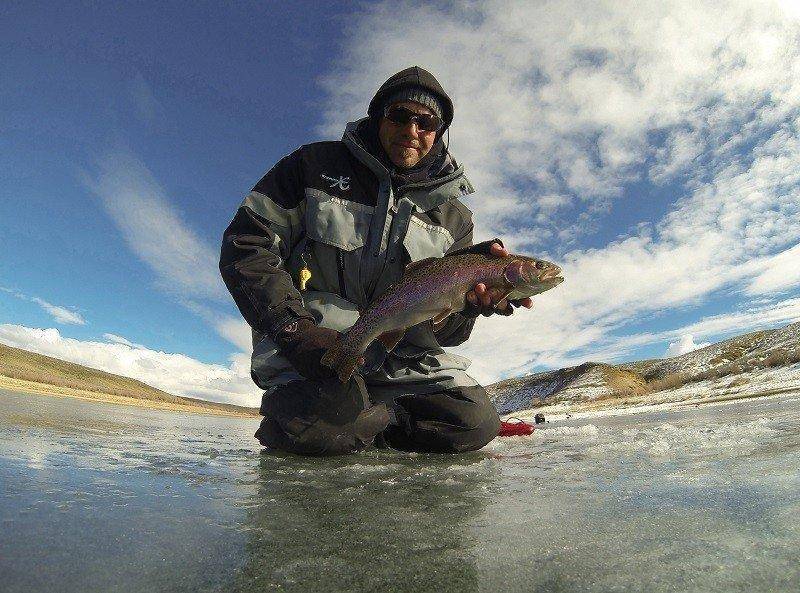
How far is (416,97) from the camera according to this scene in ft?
13.8

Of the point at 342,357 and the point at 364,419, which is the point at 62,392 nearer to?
the point at 364,419

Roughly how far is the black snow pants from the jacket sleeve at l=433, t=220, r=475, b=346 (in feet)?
1.70

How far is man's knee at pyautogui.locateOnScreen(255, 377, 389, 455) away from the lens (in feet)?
10.8

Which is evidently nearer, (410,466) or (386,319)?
(410,466)

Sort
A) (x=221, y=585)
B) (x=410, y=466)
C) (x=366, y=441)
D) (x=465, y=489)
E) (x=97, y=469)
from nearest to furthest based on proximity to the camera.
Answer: (x=221, y=585) < (x=465, y=489) < (x=97, y=469) < (x=410, y=466) < (x=366, y=441)

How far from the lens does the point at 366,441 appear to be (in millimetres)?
3545

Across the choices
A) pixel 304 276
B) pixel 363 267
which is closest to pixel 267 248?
pixel 304 276

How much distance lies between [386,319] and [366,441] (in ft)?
3.38

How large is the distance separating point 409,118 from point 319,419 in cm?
267

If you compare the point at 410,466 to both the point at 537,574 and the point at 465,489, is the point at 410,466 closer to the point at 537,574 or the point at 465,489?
the point at 465,489

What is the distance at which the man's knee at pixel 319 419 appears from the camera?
3.28 metres

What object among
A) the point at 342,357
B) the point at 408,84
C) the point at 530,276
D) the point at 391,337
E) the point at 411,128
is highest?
the point at 408,84

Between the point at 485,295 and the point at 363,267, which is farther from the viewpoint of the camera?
the point at 363,267

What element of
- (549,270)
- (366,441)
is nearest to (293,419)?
(366,441)
